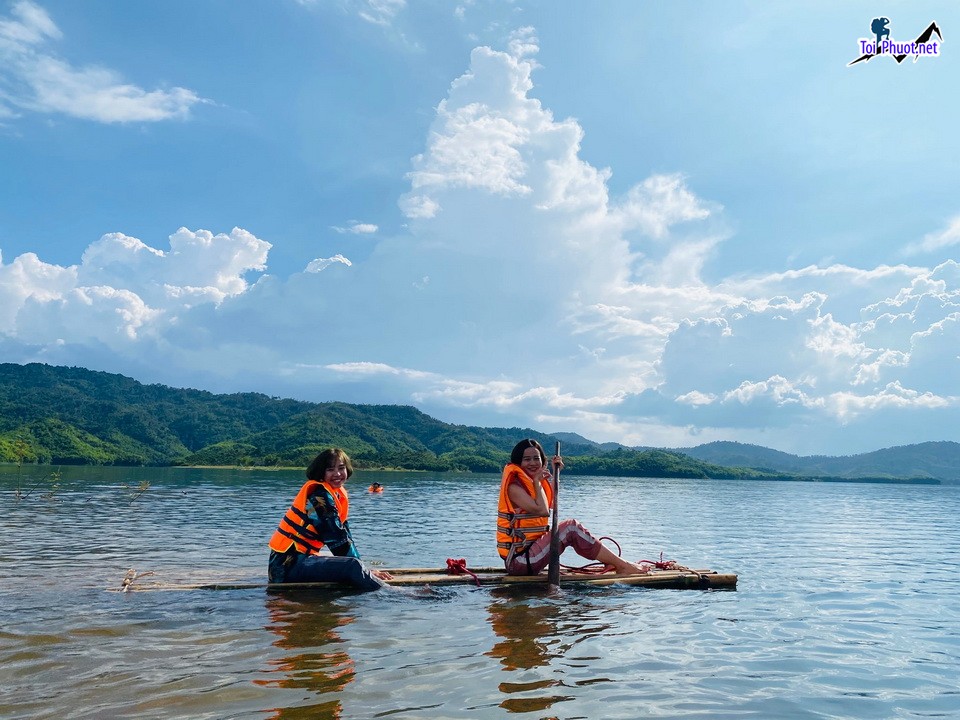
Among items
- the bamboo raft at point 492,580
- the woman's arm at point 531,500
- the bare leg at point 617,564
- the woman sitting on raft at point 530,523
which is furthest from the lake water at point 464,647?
the woman's arm at point 531,500

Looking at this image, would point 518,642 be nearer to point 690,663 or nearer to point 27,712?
point 690,663

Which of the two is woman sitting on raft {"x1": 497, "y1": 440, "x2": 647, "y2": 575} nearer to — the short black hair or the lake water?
the short black hair

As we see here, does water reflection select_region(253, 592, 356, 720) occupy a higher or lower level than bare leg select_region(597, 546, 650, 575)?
lower

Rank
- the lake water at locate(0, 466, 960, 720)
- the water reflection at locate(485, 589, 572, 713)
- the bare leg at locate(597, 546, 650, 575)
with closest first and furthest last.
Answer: the lake water at locate(0, 466, 960, 720)
the water reflection at locate(485, 589, 572, 713)
the bare leg at locate(597, 546, 650, 575)

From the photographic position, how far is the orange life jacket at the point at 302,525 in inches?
470

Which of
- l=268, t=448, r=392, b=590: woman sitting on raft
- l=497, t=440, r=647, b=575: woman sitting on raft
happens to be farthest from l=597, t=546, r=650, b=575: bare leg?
l=268, t=448, r=392, b=590: woman sitting on raft

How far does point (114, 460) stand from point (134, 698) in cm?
16433

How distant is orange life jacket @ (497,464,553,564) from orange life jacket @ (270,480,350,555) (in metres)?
3.18

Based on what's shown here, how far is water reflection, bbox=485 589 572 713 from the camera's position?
23.1 ft

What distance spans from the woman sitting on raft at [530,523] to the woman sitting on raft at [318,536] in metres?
2.82

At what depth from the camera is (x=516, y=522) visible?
44.3ft

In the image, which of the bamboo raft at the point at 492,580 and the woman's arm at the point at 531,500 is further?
the woman's arm at the point at 531,500

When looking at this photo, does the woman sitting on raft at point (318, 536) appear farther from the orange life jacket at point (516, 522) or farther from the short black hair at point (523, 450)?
the short black hair at point (523, 450)

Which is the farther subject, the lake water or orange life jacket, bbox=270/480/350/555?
orange life jacket, bbox=270/480/350/555
